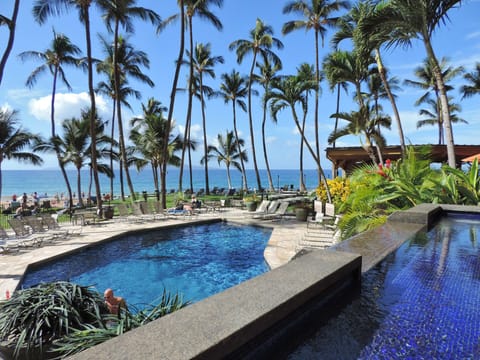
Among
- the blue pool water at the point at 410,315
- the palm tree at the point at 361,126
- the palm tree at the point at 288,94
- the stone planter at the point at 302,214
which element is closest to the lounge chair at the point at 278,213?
the stone planter at the point at 302,214

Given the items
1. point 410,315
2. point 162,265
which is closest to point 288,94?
point 162,265

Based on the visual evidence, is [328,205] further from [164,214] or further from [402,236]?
[164,214]

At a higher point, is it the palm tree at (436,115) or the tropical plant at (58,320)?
the palm tree at (436,115)

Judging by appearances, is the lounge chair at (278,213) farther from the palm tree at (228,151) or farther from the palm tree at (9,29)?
the palm tree at (228,151)

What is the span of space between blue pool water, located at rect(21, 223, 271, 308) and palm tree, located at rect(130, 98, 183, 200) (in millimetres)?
8854

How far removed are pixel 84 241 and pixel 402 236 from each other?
1007 centimetres

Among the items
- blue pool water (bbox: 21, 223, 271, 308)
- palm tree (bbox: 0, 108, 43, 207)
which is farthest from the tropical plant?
palm tree (bbox: 0, 108, 43, 207)

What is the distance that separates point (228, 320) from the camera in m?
1.32

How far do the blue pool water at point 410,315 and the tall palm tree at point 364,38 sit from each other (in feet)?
23.4

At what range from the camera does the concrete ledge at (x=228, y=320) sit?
109cm

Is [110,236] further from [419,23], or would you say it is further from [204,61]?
[204,61]

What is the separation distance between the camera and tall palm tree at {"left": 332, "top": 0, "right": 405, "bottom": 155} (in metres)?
8.27

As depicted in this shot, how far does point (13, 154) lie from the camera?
18438 mm

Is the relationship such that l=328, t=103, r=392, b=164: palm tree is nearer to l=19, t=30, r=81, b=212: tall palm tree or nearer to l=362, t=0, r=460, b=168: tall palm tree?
l=362, t=0, r=460, b=168: tall palm tree
